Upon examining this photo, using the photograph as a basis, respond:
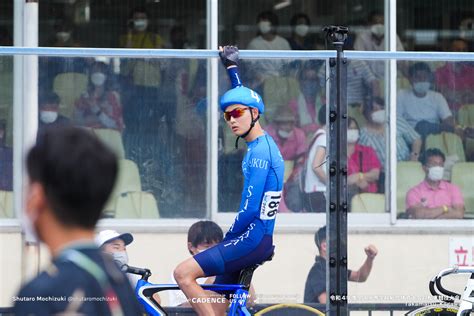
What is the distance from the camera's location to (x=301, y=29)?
12234 millimetres

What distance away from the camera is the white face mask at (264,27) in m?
12.1

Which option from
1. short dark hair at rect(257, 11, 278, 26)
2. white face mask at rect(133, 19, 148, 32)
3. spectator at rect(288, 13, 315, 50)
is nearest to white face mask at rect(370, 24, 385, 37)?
spectator at rect(288, 13, 315, 50)

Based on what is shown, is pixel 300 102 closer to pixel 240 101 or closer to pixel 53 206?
pixel 240 101

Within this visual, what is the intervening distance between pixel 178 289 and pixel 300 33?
232 inches

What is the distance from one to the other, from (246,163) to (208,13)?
4976 millimetres

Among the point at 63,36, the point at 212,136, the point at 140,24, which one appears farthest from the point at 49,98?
the point at 140,24

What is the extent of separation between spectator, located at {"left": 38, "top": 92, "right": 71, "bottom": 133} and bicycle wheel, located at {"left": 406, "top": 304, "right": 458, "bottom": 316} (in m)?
2.49

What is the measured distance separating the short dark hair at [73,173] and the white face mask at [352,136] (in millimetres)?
4645

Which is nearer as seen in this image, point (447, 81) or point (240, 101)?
point (240, 101)

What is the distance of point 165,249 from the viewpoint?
7117 mm

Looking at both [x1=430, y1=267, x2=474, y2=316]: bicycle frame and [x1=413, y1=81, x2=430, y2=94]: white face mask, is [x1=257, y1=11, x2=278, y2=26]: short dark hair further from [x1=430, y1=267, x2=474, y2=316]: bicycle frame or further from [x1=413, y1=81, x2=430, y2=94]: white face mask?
[x1=430, y1=267, x2=474, y2=316]: bicycle frame

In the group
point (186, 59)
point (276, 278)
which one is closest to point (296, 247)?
point (276, 278)

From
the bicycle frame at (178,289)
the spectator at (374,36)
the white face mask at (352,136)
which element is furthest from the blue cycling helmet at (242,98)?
the spectator at (374,36)

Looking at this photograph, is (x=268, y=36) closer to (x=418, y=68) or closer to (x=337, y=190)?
(x=418, y=68)
